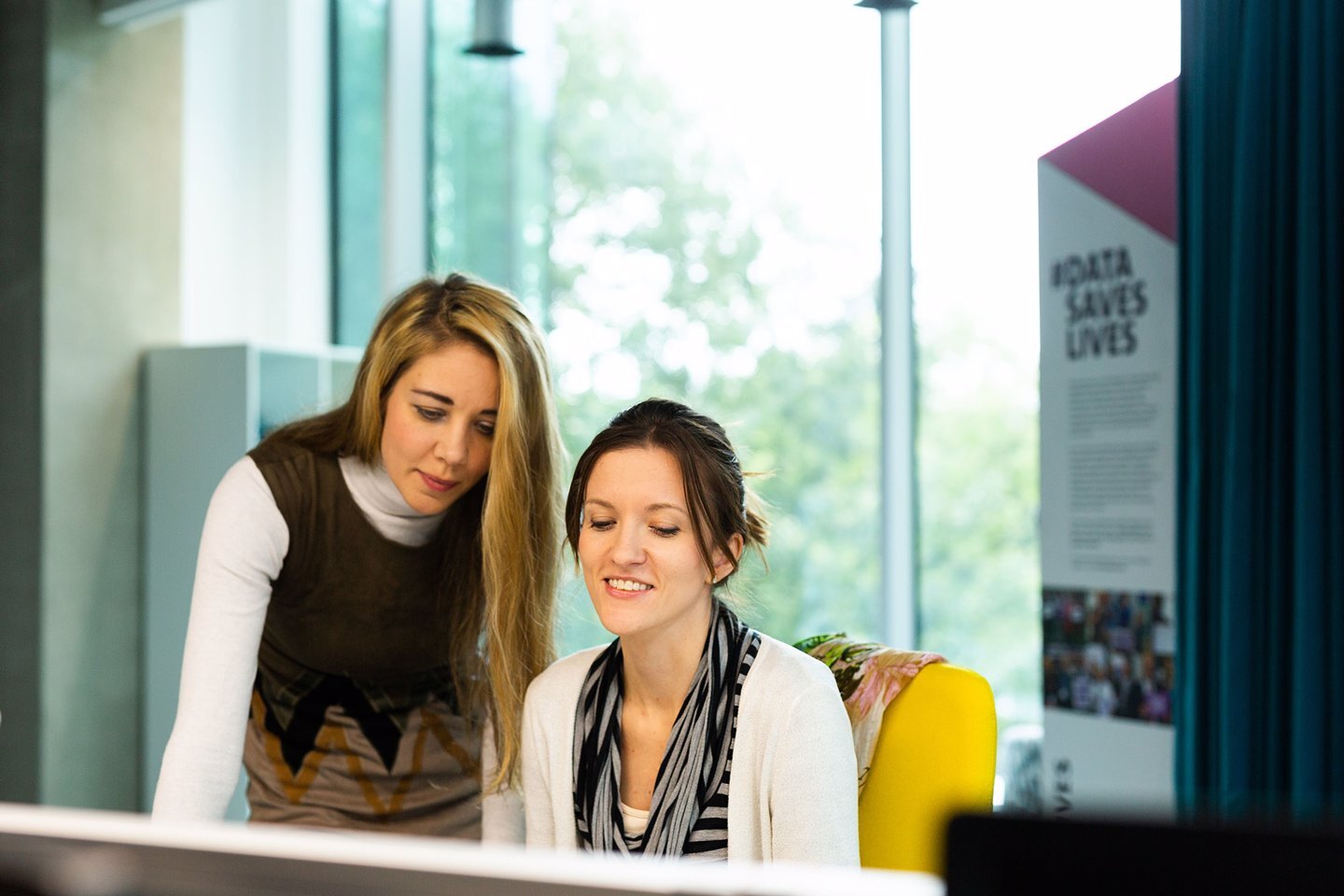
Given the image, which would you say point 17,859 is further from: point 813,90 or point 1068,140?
point 813,90

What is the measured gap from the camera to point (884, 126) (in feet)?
12.7

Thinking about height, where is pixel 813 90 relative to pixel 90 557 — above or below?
above

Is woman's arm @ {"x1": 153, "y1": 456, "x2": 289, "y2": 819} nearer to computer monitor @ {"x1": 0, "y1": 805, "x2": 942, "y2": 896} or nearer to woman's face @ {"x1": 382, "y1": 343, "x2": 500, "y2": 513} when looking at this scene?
woman's face @ {"x1": 382, "y1": 343, "x2": 500, "y2": 513}

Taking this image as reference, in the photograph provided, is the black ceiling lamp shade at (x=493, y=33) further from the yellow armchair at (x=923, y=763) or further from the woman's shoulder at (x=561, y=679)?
the yellow armchair at (x=923, y=763)

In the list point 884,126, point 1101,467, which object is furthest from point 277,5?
point 1101,467

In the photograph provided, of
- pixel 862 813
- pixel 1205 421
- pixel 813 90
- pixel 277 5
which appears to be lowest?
pixel 862 813

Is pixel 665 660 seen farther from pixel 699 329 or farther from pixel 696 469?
pixel 699 329

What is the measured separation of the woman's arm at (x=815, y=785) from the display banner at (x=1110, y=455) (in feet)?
4.49

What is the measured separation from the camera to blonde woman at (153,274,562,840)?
1822mm

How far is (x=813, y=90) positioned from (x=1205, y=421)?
1.91 m

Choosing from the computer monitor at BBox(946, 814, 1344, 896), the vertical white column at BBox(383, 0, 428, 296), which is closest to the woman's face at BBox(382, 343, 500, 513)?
the computer monitor at BBox(946, 814, 1344, 896)

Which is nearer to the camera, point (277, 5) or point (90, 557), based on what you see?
point (90, 557)

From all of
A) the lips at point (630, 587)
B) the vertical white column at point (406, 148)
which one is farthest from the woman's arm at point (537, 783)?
the vertical white column at point (406, 148)

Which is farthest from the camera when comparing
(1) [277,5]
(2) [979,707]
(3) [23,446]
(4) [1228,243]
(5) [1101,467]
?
(1) [277,5]
